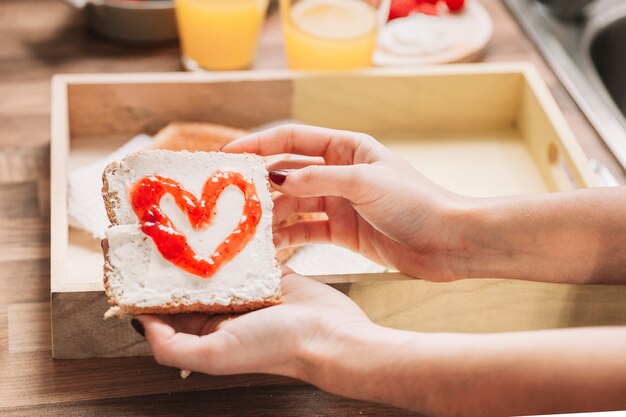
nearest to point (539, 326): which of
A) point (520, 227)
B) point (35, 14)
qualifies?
point (520, 227)

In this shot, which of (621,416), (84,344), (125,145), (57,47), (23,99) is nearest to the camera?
(621,416)

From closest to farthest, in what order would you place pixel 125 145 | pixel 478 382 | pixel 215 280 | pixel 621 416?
pixel 621 416
pixel 478 382
pixel 215 280
pixel 125 145

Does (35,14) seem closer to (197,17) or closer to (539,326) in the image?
(197,17)

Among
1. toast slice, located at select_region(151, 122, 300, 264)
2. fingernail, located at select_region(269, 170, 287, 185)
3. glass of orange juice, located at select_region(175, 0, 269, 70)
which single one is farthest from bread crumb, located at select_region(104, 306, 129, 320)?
glass of orange juice, located at select_region(175, 0, 269, 70)

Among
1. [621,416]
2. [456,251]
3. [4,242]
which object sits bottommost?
[4,242]

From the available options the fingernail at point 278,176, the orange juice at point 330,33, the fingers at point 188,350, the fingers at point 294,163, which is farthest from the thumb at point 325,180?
the orange juice at point 330,33

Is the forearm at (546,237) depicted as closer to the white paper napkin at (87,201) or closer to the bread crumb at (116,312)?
the bread crumb at (116,312)

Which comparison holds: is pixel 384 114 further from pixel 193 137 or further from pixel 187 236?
pixel 187 236

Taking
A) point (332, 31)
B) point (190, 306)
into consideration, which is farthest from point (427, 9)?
point (190, 306)
